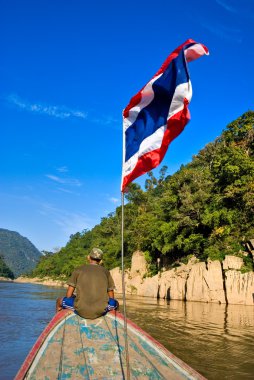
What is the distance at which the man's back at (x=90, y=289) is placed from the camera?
5.39 meters

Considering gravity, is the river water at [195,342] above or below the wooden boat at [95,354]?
below

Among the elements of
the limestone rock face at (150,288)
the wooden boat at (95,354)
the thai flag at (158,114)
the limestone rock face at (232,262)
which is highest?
the thai flag at (158,114)

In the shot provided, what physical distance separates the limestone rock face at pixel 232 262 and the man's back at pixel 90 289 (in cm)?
2033

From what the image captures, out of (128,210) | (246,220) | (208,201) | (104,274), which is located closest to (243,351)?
(104,274)

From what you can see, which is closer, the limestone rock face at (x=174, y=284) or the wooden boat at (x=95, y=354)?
the wooden boat at (x=95, y=354)

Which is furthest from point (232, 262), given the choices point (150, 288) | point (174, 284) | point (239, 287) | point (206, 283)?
point (150, 288)

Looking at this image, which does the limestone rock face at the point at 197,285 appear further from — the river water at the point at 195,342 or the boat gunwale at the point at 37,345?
the boat gunwale at the point at 37,345

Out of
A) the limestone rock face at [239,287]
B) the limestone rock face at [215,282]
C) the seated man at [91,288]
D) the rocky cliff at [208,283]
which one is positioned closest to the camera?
the seated man at [91,288]

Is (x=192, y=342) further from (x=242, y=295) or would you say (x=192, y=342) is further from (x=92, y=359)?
(x=242, y=295)

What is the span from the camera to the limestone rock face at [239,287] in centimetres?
2247

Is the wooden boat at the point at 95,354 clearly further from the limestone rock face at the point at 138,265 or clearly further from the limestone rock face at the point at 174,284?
the limestone rock face at the point at 138,265

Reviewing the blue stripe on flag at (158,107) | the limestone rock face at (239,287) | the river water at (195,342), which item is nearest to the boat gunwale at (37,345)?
the river water at (195,342)

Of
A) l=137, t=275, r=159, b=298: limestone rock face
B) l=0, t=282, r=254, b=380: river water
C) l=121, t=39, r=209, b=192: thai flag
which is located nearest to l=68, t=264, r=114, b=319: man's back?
l=0, t=282, r=254, b=380: river water

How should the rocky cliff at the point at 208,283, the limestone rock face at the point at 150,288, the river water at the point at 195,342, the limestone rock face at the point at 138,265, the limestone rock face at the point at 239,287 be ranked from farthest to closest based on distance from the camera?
the limestone rock face at the point at 138,265 < the limestone rock face at the point at 150,288 < the rocky cliff at the point at 208,283 < the limestone rock face at the point at 239,287 < the river water at the point at 195,342
